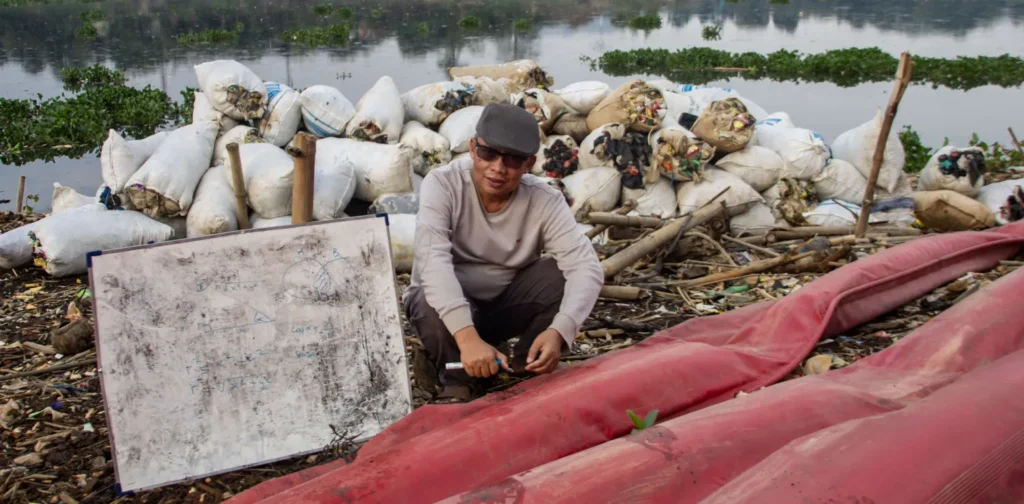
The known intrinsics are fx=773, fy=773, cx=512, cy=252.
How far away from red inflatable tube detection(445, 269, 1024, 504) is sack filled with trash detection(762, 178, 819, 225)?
7.14 feet

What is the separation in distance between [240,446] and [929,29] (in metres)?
21.1

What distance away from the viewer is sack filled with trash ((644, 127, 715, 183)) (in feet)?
14.3

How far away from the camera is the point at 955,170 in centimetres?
457

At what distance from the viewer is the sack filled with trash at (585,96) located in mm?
4809

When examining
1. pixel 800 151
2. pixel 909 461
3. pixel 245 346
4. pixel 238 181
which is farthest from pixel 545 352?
pixel 800 151

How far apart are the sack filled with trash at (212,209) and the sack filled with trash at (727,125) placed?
8.65ft

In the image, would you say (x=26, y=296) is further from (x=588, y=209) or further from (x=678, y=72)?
(x=678, y=72)

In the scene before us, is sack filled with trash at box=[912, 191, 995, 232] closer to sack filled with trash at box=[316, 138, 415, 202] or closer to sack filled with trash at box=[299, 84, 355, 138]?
sack filled with trash at box=[316, 138, 415, 202]

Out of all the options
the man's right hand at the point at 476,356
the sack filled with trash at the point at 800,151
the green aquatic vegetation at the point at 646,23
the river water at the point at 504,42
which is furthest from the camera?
the green aquatic vegetation at the point at 646,23

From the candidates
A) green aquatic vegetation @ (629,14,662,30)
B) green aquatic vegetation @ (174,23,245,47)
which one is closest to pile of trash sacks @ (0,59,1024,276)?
green aquatic vegetation @ (174,23,245,47)

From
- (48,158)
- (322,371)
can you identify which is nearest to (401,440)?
(322,371)

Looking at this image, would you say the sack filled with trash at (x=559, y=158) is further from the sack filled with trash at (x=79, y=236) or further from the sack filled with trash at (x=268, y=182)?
the sack filled with trash at (x=79, y=236)

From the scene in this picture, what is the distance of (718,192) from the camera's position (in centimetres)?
441

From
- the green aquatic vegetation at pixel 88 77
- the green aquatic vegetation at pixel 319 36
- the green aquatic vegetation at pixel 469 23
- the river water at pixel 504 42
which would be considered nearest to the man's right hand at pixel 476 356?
the river water at pixel 504 42
